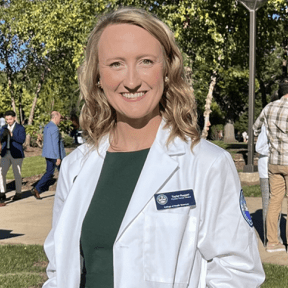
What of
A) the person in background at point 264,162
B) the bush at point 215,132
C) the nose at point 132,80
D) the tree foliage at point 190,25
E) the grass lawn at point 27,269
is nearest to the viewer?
the nose at point 132,80

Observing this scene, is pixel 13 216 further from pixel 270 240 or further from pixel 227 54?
pixel 227 54

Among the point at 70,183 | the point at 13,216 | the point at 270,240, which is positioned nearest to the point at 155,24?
the point at 70,183

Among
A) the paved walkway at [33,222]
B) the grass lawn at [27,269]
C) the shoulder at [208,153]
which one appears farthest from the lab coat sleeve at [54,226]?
the paved walkway at [33,222]

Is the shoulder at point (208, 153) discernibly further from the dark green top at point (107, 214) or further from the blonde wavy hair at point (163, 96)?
the dark green top at point (107, 214)

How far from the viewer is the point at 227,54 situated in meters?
21.0

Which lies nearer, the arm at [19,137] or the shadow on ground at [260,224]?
the shadow on ground at [260,224]

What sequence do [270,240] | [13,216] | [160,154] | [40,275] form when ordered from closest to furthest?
[160,154], [40,275], [270,240], [13,216]

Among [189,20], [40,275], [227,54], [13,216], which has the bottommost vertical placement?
[13,216]

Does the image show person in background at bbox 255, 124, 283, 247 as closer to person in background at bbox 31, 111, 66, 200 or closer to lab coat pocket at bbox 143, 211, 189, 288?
lab coat pocket at bbox 143, 211, 189, 288

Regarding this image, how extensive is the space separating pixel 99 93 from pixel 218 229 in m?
0.95

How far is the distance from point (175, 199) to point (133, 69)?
22.0 inches

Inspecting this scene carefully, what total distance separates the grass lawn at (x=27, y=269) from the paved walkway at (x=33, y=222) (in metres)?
0.53

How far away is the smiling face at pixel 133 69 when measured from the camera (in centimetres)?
222

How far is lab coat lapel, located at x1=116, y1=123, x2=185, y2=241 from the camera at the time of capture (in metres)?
2.03
